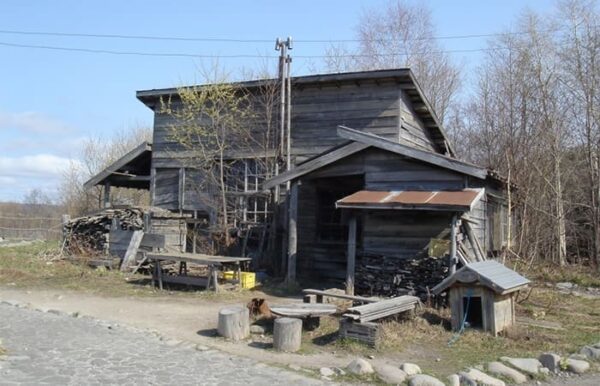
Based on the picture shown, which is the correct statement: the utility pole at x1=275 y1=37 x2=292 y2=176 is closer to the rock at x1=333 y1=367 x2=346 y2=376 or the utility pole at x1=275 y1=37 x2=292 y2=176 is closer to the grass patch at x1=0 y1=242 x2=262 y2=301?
the grass patch at x1=0 y1=242 x2=262 y2=301

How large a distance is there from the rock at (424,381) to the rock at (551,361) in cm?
193

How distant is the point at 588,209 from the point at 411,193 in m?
12.9

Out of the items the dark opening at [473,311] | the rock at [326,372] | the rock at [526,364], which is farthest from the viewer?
the dark opening at [473,311]

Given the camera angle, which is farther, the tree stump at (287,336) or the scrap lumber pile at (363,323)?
the scrap lumber pile at (363,323)

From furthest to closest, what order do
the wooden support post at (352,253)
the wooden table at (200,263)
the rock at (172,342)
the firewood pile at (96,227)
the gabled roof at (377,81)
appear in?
the firewood pile at (96,227) → the gabled roof at (377,81) → the wooden table at (200,263) → the wooden support post at (352,253) → the rock at (172,342)

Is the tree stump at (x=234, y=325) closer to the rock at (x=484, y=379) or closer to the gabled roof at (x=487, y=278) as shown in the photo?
the gabled roof at (x=487, y=278)

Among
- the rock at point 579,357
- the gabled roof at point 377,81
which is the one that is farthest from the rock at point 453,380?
the gabled roof at point 377,81

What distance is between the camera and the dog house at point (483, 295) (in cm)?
908

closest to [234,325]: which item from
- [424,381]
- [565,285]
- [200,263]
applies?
[424,381]

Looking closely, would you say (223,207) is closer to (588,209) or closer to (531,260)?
(531,260)

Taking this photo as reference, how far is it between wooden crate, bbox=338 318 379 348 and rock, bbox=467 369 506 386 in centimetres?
154

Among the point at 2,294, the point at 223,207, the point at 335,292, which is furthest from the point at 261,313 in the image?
the point at 223,207

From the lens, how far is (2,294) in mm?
12969

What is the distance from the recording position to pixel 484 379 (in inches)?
268
